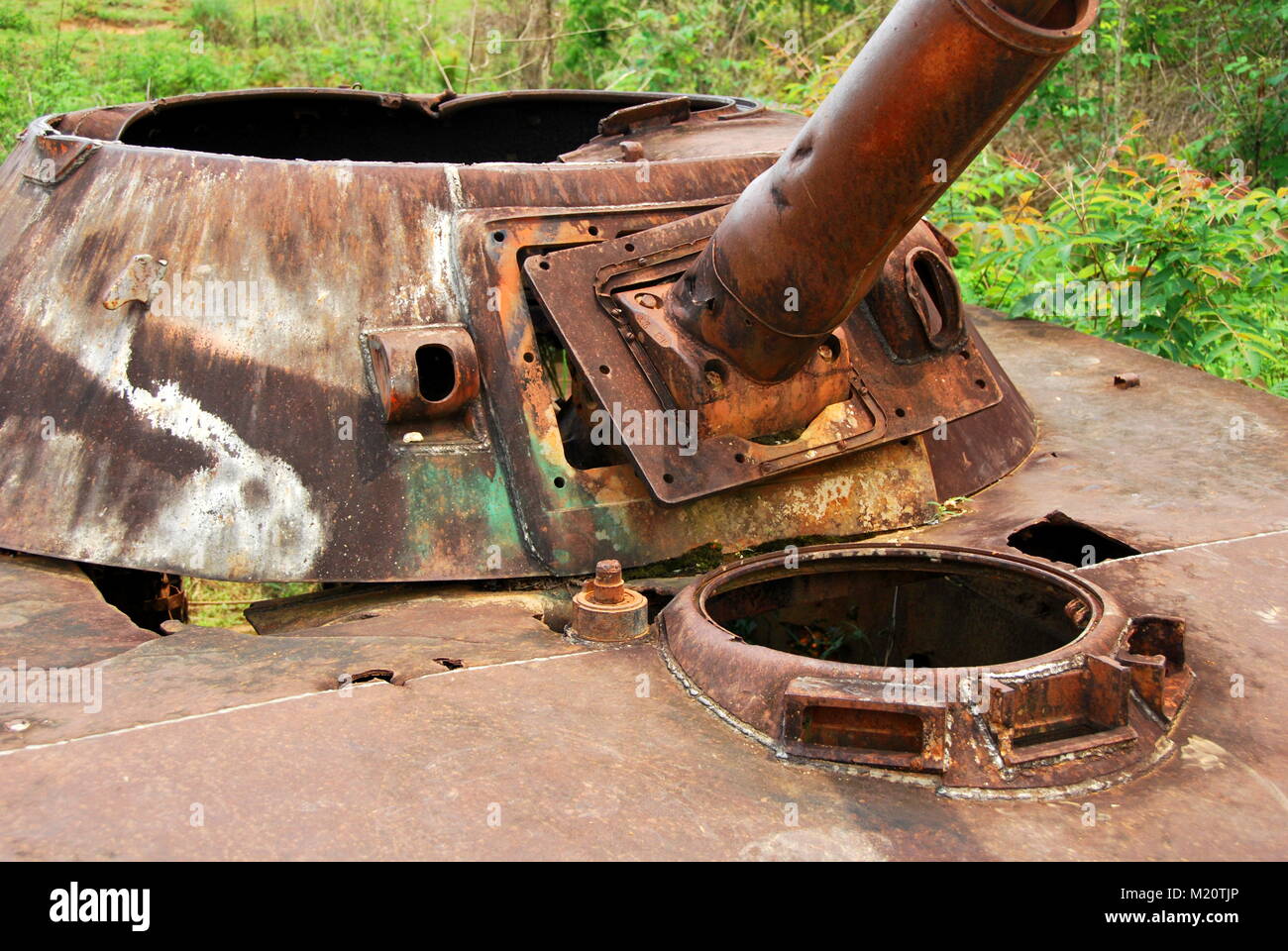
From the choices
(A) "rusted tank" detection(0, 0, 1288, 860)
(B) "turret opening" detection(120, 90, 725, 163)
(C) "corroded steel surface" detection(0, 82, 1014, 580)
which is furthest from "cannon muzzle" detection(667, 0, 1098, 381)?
(B) "turret opening" detection(120, 90, 725, 163)

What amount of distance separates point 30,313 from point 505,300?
1.29 metres

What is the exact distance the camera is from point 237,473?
139 inches

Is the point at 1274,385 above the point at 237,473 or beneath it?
beneath

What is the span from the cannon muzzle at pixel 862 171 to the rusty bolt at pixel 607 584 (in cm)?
65

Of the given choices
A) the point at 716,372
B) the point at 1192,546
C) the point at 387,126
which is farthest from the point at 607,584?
the point at 387,126

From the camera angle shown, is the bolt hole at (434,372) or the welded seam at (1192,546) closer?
the welded seam at (1192,546)

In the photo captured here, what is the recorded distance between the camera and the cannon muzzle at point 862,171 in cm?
255

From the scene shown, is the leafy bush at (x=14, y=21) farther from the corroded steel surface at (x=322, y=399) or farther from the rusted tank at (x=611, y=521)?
the corroded steel surface at (x=322, y=399)

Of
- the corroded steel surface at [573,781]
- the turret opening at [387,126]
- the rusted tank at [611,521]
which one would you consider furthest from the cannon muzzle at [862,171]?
the turret opening at [387,126]

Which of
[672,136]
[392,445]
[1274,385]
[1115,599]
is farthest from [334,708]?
[1274,385]

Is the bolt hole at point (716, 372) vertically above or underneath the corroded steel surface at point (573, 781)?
above

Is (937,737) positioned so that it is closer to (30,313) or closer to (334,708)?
(334,708)

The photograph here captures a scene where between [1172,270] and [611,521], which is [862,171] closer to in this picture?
[611,521]

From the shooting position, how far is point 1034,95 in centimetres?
1012
